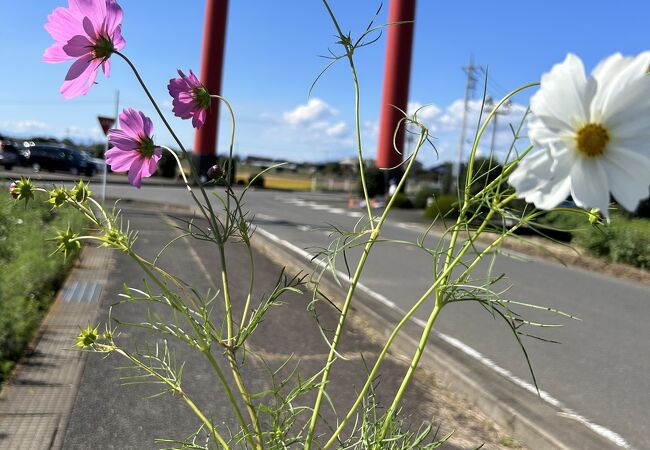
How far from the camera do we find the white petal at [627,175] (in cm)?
70

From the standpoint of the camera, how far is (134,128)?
1.17m

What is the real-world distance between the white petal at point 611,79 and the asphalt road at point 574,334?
502mm

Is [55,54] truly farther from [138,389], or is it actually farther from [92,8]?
[138,389]

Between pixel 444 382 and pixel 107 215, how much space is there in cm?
366

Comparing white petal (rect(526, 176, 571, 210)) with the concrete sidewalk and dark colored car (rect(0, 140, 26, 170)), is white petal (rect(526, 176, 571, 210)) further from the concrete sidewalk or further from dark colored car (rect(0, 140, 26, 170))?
dark colored car (rect(0, 140, 26, 170))

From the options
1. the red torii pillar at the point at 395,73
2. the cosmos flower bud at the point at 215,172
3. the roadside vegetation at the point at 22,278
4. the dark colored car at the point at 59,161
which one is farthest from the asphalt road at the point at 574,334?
the dark colored car at the point at 59,161

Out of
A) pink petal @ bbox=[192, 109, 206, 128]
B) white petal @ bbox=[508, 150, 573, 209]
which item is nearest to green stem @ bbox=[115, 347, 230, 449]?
pink petal @ bbox=[192, 109, 206, 128]

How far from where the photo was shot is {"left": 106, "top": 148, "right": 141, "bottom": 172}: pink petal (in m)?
1.17

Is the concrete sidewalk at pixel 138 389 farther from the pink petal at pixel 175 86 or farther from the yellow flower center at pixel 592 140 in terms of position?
the yellow flower center at pixel 592 140

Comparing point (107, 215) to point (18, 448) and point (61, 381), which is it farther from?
point (61, 381)

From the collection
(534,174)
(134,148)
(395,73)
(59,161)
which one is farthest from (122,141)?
(59,161)

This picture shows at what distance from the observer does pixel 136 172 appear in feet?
3.84

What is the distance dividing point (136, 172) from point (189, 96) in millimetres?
177

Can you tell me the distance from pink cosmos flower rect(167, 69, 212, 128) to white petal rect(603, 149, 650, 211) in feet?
2.33
